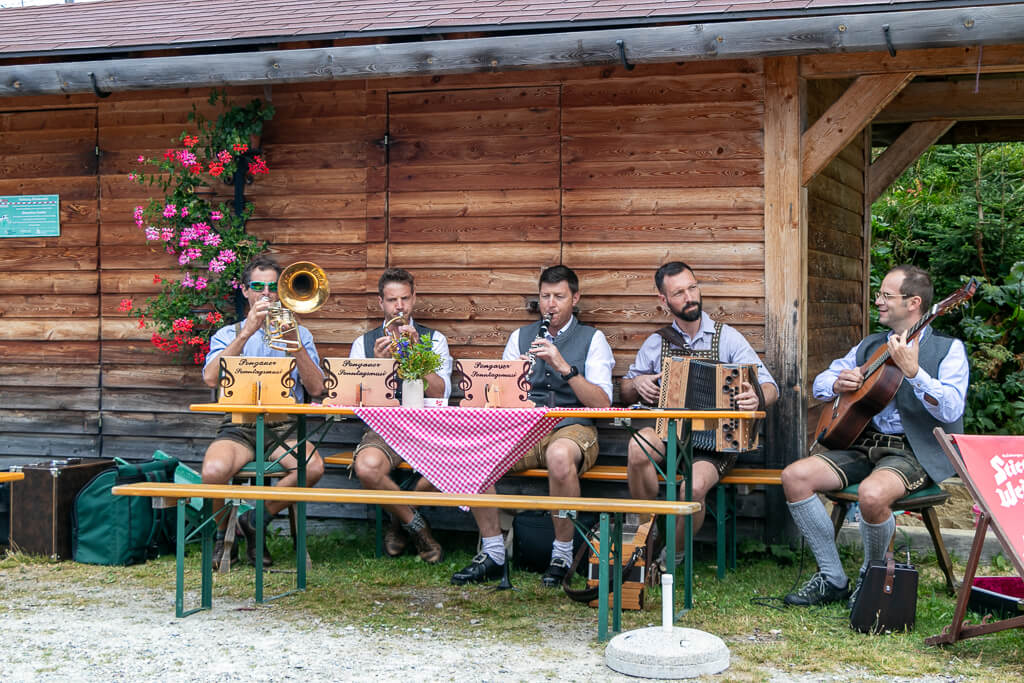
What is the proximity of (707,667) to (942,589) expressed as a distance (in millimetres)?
1840

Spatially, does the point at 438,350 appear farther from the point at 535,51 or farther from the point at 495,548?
the point at 535,51

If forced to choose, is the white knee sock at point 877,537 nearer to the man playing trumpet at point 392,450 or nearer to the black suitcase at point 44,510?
the man playing trumpet at point 392,450

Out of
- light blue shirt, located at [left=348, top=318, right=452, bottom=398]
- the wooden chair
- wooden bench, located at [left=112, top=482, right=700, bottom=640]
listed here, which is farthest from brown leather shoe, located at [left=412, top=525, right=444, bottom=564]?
the wooden chair

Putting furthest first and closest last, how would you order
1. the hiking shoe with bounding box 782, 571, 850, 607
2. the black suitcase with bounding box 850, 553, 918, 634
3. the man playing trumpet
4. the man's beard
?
the man playing trumpet
the man's beard
the hiking shoe with bounding box 782, 571, 850, 607
the black suitcase with bounding box 850, 553, 918, 634

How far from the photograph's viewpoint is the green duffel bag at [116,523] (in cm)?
575

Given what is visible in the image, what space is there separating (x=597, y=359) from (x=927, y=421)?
1.58 metres

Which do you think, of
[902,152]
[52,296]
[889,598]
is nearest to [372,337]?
[52,296]

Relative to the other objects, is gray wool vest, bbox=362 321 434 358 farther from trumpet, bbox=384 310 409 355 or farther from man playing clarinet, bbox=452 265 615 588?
trumpet, bbox=384 310 409 355

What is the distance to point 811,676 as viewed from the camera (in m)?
3.81

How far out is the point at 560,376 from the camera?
5.60 metres

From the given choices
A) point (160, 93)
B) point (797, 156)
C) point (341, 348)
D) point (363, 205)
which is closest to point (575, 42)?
point (797, 156)

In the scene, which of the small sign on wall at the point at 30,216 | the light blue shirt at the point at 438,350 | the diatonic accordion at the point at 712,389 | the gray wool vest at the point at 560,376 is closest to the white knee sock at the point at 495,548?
the gray wool vest at the point at 560,376

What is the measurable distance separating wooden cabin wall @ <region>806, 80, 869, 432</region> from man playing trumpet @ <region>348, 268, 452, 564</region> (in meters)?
2.18

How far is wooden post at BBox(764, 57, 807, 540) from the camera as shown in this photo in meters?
5.60
